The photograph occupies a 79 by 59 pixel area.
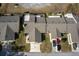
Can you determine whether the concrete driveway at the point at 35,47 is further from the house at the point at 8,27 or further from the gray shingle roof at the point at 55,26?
the house at the point at 8,27

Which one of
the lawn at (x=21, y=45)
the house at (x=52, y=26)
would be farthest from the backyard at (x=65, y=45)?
the lawn at (x=21, y=45)

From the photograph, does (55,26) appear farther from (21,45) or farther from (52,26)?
(21,45)

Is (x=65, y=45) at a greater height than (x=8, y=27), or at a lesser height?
lesser

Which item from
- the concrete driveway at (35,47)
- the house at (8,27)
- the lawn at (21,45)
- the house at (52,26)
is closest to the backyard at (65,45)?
the house at (52,26)

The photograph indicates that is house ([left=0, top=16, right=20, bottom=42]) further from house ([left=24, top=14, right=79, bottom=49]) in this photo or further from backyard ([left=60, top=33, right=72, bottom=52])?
backyard ([left=60, top=33, right=72, bottom=52])

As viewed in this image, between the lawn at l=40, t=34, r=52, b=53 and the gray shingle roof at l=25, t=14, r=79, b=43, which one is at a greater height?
the gray shingle roof at l=25, t=14, r=79, b=43

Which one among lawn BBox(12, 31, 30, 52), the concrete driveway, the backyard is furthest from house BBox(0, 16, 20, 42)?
the backyard

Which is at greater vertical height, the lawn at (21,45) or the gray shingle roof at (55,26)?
the gray shingle roof at (55,26)

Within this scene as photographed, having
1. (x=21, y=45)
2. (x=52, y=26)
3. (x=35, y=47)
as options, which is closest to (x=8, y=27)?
(x=21, y=45)
